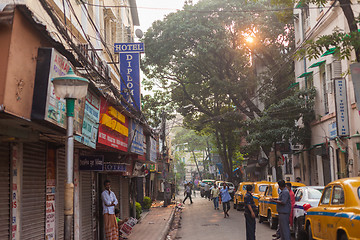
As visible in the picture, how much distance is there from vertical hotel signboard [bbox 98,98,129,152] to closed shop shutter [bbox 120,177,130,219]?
5.12 m

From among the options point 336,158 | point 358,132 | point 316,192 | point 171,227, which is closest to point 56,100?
point 316,192

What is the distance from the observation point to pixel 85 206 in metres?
12.3

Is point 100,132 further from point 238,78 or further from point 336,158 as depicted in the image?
point 238,78

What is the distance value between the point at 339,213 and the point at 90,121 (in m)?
5.49

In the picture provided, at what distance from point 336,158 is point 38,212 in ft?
55.6

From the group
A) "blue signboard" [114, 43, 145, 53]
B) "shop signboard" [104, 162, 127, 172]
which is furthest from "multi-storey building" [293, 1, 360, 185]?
"shop signboard" [104, 162, 127, 172]

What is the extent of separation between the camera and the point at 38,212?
8.70 metres

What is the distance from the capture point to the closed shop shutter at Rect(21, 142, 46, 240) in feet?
26.3

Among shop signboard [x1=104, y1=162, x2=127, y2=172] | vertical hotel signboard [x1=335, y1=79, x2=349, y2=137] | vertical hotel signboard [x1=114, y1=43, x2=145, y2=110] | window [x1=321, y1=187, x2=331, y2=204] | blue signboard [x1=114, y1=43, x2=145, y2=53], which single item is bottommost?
window [x1=321, y1=187, x2=331, y2=204]

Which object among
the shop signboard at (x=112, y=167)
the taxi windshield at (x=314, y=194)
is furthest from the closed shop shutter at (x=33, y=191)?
the taxi windshield at (x=314, y=194)

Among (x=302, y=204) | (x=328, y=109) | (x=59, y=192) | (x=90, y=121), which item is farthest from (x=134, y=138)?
(x=328, y=109)

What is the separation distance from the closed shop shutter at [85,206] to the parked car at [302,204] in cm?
591

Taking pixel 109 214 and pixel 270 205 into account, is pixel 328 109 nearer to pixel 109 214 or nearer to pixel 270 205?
pixel 270 205

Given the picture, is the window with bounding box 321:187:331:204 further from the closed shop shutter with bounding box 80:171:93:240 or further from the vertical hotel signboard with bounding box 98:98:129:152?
the closed shop shutter with bounding box 80:171:93:240
